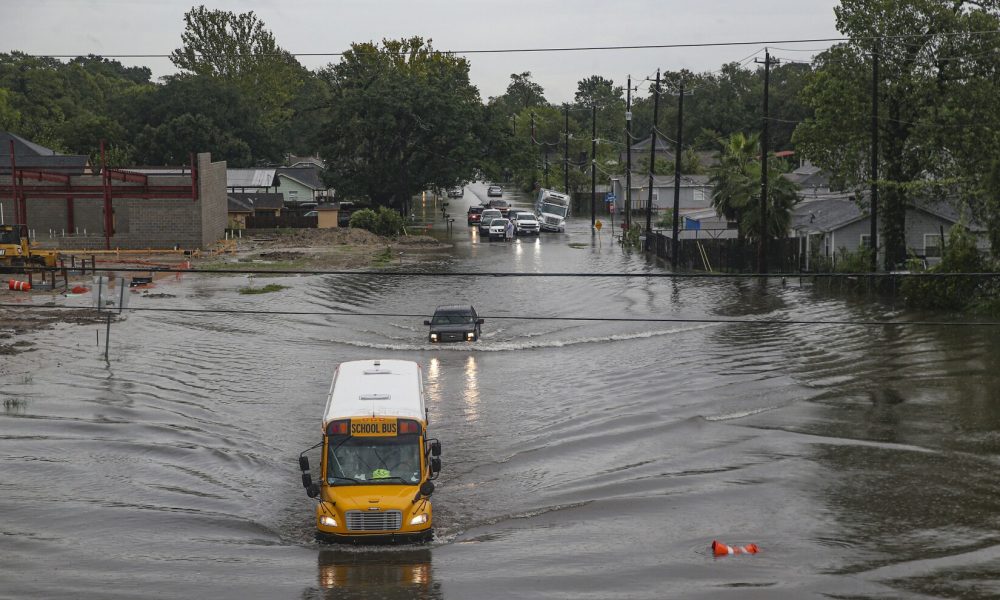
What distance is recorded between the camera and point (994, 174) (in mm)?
42188

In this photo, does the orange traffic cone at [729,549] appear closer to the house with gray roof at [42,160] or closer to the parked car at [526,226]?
the parked car at [526,226]

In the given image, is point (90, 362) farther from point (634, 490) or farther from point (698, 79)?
point (698, 79)

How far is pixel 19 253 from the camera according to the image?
56.1m

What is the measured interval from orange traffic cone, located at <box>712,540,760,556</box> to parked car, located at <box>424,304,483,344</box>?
2214 cm

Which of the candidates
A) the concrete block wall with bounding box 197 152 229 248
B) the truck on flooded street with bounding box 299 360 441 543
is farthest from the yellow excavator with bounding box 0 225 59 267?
the truck on flooded street with bounding box 299 360 441 543

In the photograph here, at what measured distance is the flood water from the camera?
18.3m

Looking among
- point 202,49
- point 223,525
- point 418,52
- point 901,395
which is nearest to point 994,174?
point 901,395

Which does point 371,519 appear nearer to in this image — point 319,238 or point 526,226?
point 319,238

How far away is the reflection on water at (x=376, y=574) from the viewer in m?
17.2

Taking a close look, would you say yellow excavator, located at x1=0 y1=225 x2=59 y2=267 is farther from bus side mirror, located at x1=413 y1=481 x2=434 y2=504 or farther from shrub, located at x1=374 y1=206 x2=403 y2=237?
bus side mirror, located at x1=413 y1=481 x2=434 y2=504

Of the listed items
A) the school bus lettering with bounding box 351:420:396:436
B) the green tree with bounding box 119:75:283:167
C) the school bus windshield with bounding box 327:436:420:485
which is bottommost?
the school bus windshield with bounding box 327:436:420:485

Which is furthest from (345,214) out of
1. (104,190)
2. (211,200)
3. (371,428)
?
(371,428)

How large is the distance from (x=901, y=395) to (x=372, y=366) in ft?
55.8

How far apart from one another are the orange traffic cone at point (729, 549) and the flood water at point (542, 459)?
192mm
